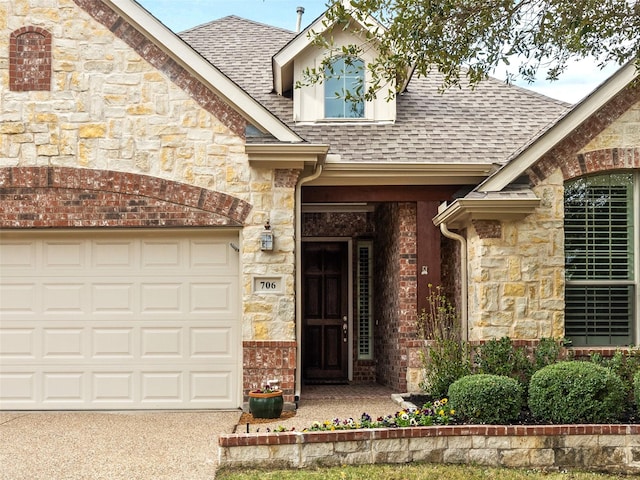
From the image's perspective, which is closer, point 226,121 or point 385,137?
point 226,121

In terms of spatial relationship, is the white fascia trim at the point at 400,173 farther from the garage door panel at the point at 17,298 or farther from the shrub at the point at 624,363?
the garage door panel at the point at 17,298

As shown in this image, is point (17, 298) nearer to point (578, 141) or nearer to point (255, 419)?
point (255, 419)

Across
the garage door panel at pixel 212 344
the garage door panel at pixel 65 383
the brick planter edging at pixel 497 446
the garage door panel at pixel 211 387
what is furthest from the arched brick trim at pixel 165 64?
the brick planter edging at pixel 497 446

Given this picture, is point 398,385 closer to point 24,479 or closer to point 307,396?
point 307,396

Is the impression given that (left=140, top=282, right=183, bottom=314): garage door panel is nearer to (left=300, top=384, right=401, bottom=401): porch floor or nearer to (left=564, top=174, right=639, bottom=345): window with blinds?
(left=300, top=384, right=401, bottom=401): porch floor

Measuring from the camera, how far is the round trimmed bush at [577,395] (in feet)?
28.7

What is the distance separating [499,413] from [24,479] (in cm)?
455

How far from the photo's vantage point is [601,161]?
11.3 meters

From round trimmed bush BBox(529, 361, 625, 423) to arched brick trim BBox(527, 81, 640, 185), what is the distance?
9.84 feet

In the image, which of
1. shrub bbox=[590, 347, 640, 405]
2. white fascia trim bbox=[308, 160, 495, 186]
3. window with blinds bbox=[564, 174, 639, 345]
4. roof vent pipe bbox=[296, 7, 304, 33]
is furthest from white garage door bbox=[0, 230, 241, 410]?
roof vent pipe bbox=[296, 7, 304, 33]

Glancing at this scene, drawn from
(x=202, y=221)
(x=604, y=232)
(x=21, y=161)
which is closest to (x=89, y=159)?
(x=21, y=161)

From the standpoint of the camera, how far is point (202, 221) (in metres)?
11.3

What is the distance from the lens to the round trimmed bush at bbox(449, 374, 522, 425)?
8.80 m

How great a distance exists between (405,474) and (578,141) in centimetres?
552
